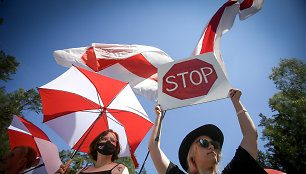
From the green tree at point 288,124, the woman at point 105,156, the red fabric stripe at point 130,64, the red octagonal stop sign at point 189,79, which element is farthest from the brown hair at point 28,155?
the green tree at point 288,124

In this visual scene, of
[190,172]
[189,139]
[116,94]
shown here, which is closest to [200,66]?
[189,139]

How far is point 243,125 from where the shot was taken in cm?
141

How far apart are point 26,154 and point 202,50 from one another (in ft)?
15.8

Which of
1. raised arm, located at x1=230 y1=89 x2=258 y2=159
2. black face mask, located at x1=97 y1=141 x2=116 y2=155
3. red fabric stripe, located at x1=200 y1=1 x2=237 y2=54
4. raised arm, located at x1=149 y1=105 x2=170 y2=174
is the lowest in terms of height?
black face mask, located at x1=97 y1=141 x2=116 y2=155

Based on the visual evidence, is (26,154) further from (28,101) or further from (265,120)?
(28,101)

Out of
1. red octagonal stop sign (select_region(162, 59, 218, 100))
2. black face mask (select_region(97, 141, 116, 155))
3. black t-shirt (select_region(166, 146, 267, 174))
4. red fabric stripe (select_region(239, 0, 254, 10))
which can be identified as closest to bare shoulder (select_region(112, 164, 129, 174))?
black face mask (select_region(97, 141, 116, 155))

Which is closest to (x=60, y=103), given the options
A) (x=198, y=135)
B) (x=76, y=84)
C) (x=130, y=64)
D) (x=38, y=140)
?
(x=76, y=84)

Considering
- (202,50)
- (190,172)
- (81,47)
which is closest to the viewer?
(190,172)

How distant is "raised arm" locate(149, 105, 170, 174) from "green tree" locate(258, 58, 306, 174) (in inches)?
403

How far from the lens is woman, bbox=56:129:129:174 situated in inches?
81.1

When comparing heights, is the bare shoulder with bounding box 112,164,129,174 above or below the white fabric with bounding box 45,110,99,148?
below

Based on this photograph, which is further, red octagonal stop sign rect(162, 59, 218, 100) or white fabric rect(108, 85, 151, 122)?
white fabric rect(108, 85, 151, 122)

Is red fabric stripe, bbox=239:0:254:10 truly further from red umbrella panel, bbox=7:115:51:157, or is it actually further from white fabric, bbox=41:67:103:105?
red umbrella panel, bbox=7:115:51:157

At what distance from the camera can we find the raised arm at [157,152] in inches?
56.4
